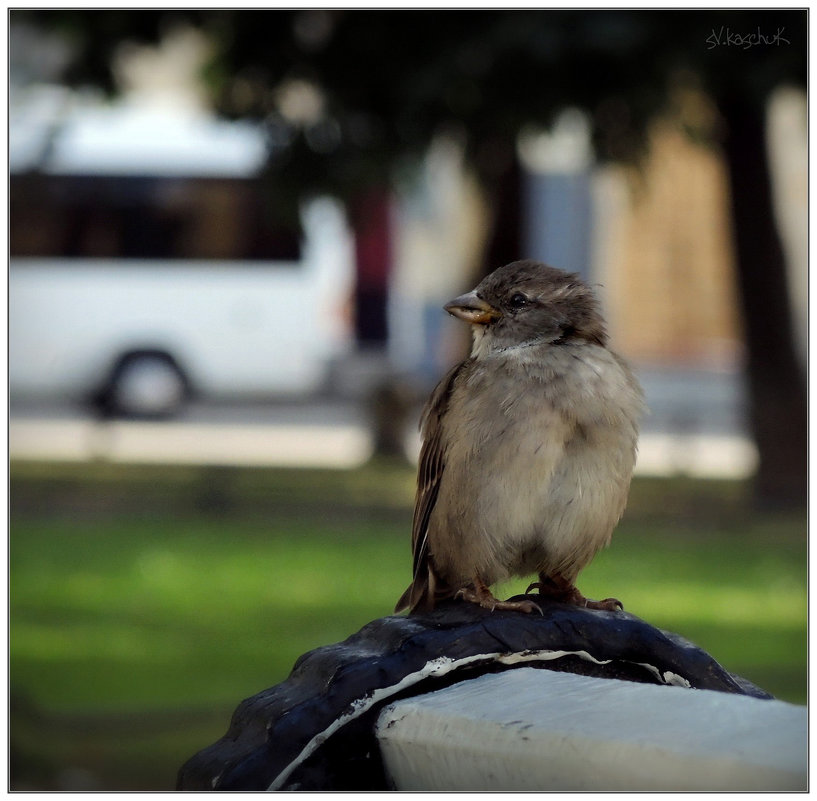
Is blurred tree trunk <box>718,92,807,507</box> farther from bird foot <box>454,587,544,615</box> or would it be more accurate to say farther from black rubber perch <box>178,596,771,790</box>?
black rubber perch <box>178,596,771,790</box>

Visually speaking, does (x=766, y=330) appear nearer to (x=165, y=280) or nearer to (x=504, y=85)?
(x=504, y=85)

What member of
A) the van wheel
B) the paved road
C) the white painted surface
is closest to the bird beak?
the white painted surface

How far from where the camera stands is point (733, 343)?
15969 millimetres

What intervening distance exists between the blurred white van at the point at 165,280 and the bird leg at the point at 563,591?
14.9 metres

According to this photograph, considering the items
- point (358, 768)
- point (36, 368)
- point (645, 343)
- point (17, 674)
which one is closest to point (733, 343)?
point (645, 343)

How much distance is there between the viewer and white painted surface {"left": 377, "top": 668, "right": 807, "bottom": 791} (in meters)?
1.39

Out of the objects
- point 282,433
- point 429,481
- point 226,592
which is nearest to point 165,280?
point 282,433

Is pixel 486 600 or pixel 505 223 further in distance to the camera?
pixel 505 223

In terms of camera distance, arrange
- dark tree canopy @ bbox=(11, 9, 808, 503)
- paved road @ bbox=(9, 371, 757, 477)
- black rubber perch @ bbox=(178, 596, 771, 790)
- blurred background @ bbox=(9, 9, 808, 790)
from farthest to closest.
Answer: paved road @ bbox=(9, 371, 757, 477), blurred background @ bbox=(9, 9, 808, 790), dark tree canopy @ bbox=(11, 9, 808, 503), black rubber perch @ bbox=(178, 596, 771, 790)

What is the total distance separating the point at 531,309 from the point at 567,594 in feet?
1.82

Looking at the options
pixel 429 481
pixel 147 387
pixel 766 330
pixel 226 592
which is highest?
pixel 429 481

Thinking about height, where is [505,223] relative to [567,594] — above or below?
above

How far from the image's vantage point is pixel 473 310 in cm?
255

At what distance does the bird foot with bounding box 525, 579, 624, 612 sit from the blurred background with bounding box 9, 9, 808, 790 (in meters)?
0.91
